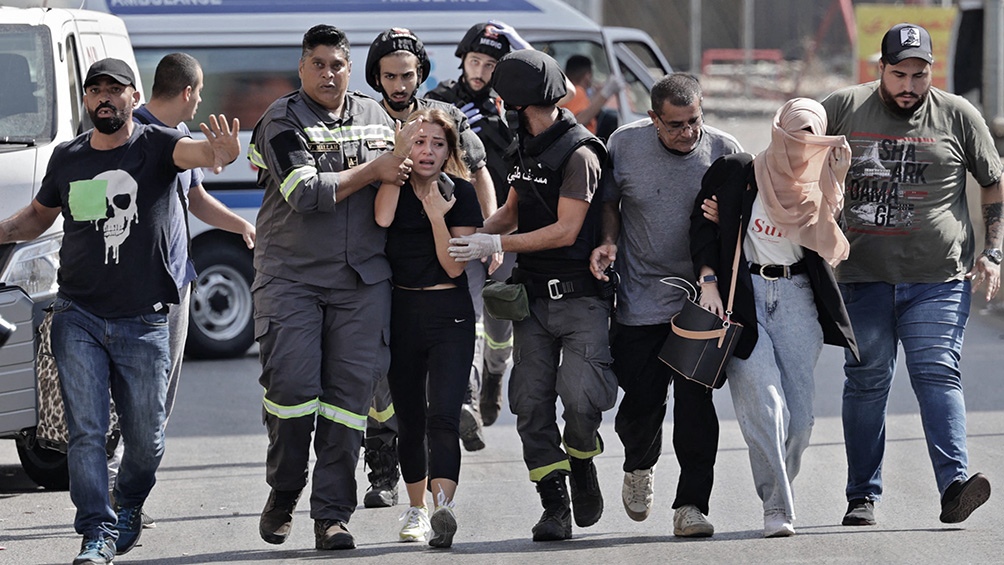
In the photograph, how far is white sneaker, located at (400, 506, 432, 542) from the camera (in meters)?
6.56

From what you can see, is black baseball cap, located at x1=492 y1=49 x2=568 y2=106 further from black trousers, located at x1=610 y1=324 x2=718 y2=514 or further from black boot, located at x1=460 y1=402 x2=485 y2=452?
black boot, located at x1=460 y1=402 x2=485 y2=452

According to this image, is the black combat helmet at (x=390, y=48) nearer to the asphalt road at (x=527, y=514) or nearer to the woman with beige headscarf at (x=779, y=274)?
the woman with beige headscarf at (x=779, y=274)

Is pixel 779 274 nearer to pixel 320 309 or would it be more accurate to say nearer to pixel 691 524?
pixel 691 524

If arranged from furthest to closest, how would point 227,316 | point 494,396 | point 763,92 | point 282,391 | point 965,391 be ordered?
point 763,92, point 227,316, point 965,391, point 494,396, point 282,391

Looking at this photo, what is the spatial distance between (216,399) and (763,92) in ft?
83.4

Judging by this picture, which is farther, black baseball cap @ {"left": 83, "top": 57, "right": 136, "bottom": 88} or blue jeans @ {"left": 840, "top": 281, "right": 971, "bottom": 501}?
blue jeans @ {"left": 840, "top": 281, "right": 971, "bottom": 501}

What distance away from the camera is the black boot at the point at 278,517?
6348 mm

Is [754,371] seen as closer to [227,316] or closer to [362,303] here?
[362,303]

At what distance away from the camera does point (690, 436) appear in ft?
21.7

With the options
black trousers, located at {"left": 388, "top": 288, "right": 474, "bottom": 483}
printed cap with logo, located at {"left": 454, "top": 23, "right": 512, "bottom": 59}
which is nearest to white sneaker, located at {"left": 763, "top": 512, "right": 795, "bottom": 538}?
black trousers, located at {"left": 388, "top": 288, "right": 474, "bottom": 483}

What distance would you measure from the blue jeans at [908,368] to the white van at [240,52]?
21.0 ft

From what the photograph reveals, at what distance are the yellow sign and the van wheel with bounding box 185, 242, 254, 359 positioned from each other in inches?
520

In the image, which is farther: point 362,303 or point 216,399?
point 216,399

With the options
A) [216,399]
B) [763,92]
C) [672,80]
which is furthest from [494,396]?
[763,92]
